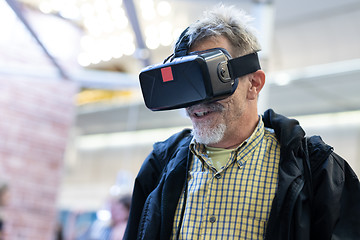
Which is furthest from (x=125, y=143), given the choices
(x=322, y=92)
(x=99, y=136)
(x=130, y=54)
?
(x=322, y=92)

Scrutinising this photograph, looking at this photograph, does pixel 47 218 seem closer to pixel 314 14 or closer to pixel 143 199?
pixel 314 14

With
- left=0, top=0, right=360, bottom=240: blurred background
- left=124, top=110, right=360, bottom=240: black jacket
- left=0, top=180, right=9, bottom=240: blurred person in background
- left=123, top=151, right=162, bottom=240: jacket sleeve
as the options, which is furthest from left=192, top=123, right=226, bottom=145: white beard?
left=0, top=180, right=9, bottom=240: blurred person in background

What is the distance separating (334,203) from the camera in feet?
4.44

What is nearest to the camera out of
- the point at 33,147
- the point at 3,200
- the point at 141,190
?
the point at 141,190

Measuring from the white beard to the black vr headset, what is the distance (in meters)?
0.14

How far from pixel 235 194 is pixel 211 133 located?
22 centimetres

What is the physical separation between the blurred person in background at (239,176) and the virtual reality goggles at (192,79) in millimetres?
65

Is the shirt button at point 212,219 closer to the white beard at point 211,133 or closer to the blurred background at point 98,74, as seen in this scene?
the white beard at point 211,133

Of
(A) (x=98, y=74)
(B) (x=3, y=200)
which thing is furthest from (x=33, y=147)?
(A) (x=98, y=74)

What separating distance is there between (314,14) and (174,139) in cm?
524

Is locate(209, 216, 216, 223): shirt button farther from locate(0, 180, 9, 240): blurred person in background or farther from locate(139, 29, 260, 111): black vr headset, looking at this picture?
locate(0, 180, 9, 240): blurred person in background

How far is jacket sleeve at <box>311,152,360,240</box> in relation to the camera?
1.34m

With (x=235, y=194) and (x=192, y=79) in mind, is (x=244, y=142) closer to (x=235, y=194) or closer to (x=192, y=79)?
(x=235, y=194)

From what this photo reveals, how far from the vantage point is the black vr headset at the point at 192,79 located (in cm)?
147
